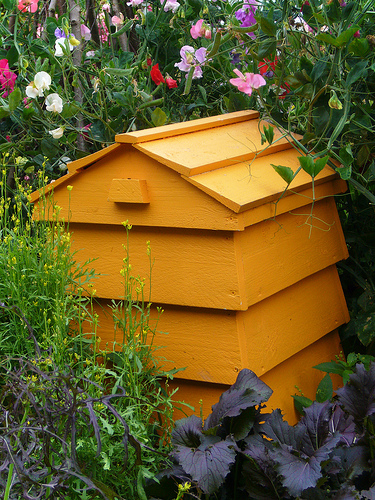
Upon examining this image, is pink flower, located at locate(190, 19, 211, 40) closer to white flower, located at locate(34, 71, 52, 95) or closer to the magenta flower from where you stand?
the magenta flower

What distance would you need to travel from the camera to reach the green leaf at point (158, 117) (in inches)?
72.0

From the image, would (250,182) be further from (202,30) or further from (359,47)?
(202,30)

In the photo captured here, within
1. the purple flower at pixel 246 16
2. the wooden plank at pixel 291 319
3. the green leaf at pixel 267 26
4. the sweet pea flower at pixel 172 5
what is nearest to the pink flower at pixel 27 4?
the sweet pea flower at pixel 172 5

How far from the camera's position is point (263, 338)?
4.76 ft

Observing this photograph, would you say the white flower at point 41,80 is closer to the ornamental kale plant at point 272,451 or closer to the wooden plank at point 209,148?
the wooden plank at point 209,148

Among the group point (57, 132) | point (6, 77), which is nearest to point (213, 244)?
point (57, 132)

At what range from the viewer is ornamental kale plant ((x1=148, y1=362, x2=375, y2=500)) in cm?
109

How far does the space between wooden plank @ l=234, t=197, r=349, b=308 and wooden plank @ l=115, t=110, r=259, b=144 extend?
1.25 feet

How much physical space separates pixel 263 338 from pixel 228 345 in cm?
12

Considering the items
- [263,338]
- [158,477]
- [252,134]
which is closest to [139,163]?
[252,134]

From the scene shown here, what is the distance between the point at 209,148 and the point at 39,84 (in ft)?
1.93

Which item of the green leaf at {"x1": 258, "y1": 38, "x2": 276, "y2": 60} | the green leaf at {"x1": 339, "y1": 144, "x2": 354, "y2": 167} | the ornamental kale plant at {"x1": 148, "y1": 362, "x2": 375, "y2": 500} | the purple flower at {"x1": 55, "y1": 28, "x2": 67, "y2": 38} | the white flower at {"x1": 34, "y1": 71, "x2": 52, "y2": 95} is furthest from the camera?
the purple flower at {"x1": 55, "y1": 28, "x2": 67, "y2": 38}

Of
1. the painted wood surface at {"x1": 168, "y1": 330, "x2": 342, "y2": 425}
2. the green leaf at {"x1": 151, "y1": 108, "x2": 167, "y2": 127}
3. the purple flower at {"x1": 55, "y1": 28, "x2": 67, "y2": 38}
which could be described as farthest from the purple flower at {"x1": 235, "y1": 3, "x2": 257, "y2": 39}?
the painted wood surface at {"x1": 168, "y1": 330, "x2": 342, "y2": 425}

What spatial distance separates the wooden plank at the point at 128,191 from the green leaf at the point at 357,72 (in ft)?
2.00
